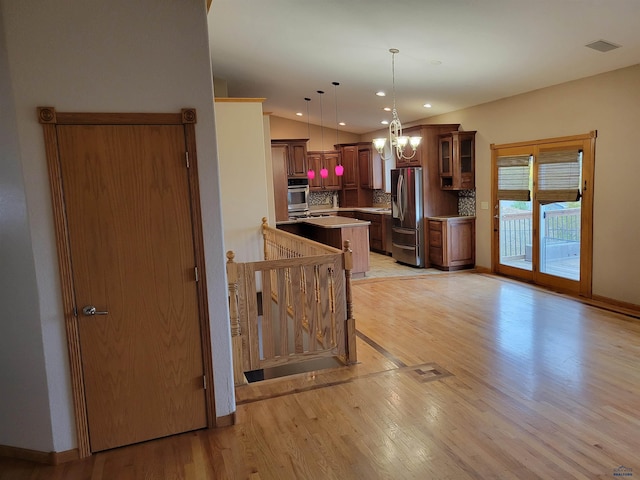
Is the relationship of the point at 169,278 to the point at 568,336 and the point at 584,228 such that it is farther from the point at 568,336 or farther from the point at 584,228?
the point at 584,228

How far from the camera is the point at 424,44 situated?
5250mm

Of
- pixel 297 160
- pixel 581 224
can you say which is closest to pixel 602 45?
pixel 581 224

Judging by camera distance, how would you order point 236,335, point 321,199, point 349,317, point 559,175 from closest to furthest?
1. point 236,335
2. point 349,317
3. point 559,175
4. point 321,199

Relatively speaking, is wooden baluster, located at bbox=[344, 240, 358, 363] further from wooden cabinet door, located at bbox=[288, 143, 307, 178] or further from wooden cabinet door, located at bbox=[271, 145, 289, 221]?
wooden cabinet door, located at bbox=[288, 143, 307, 178]

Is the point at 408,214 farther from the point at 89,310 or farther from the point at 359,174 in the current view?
the point at 89,310

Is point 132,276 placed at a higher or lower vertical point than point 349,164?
lower

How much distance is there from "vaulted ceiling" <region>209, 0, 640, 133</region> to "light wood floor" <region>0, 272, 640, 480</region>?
→ 2.94m

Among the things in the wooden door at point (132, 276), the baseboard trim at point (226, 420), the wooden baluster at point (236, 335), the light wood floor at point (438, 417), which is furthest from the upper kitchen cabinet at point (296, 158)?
the baseboard trim at point (226, 420)

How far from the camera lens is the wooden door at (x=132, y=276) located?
2703mm

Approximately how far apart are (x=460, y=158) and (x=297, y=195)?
12.2ft

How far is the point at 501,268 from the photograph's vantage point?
7473mm

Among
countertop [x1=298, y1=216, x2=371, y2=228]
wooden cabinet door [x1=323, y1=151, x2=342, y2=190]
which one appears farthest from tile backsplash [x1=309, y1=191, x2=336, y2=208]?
countertop [x1=298, y1=216, x2=371, y2=228]

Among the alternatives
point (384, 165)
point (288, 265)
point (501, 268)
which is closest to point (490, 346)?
point (288, 265)

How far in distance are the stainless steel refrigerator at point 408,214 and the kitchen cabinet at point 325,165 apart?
2.99 meters
